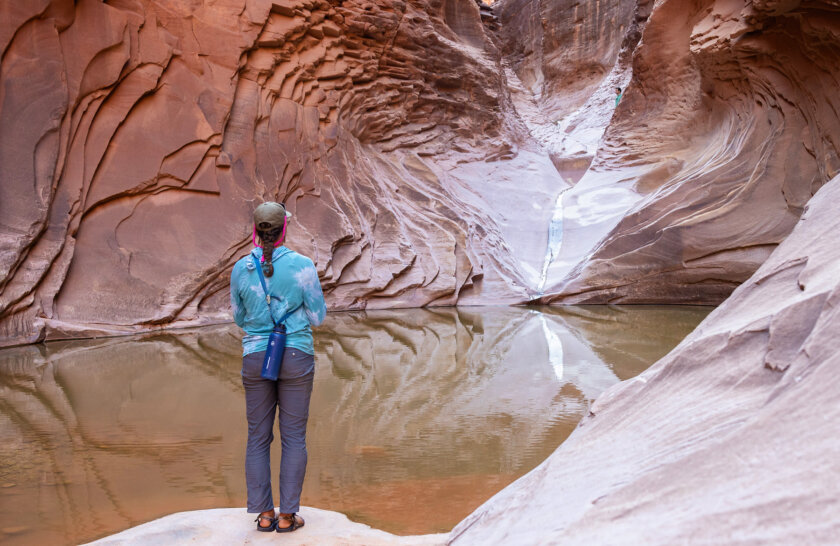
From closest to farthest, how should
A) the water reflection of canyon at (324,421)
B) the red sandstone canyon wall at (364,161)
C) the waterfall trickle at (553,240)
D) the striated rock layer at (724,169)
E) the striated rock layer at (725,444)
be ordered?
the striated rock layer at (725,444), the water reflection of canyon at (324,421), the red sandstone canyon wall at (364,161), the striated rock layer at (724,169), the waterfall trickle at (553,240)

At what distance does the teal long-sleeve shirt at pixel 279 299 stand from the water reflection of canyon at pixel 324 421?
2.89 feet

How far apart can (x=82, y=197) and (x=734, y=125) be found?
1120 centimetres

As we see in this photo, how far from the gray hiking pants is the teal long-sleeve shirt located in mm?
69

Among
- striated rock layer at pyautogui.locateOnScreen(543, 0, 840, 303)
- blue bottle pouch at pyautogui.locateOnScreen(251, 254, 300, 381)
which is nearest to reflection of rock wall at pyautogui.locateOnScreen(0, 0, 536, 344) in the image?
striated rock layer at pyautogui.locateOnScreen(543, 0, 840, 303)

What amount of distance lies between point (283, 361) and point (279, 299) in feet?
0.80

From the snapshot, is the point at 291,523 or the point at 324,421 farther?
the point at 324,421

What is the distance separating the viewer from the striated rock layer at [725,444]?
3.91 feet

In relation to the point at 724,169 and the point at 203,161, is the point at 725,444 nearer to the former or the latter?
the point at 203,161

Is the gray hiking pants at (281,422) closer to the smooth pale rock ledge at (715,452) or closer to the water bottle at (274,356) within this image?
the water bottle at (274,356)

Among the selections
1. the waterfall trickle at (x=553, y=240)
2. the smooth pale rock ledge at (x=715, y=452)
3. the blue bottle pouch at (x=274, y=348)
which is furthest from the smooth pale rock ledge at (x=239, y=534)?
the waterfall trickle at (x=553, y=240)

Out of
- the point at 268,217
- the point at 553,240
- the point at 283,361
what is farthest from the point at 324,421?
the point at 553,240

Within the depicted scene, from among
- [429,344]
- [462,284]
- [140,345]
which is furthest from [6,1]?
[462,284]

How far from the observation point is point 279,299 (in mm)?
2486

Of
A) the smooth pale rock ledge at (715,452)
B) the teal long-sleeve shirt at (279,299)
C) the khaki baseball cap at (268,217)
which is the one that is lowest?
the smooth pale rock ledge at (715,452)
